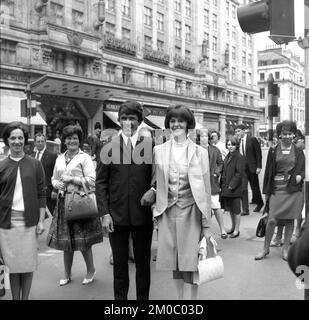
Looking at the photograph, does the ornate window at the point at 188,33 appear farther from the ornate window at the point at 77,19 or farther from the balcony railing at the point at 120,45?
the ornate window at the point at 77,19

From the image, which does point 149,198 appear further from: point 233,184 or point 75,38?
point 75,38

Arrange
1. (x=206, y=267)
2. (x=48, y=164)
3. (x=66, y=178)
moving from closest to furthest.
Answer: (x=206, y=267) < (x=66, y=178) < (x=48, y=164)

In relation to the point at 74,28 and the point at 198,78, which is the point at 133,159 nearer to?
the point at 74,28

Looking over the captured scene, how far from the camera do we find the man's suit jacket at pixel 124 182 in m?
3.83

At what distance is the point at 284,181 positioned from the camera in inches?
224

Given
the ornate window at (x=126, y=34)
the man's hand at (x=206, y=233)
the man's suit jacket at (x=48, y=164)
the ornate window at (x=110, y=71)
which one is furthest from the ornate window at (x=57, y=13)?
the man's hand at (x=206, y=233)

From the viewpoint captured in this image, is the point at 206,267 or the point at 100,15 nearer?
the point at 206,267

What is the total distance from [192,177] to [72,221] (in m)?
1.71

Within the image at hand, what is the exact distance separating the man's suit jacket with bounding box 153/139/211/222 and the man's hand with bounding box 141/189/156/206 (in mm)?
50

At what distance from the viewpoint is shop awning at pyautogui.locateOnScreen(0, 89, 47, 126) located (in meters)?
24.0

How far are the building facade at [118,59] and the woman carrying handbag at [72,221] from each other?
1395 centimetres

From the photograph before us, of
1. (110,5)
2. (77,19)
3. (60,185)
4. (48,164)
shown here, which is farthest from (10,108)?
(60,185)

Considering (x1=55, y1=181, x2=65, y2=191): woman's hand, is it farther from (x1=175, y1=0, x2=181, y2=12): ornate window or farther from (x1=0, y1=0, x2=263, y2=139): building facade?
(x1=175, y1=0, x2=181, y2=12): ornate window
